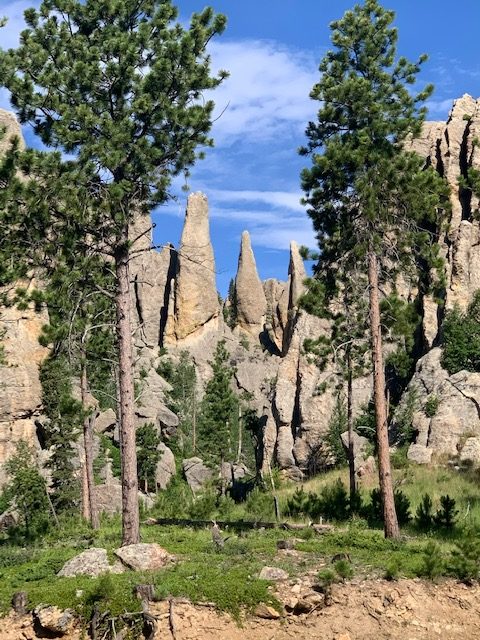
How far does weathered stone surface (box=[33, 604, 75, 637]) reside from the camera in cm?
1116

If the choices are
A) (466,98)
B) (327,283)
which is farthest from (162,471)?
(466,98)

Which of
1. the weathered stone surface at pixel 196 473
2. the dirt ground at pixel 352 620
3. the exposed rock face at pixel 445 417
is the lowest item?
the weathered stone surface at pixel 196 473

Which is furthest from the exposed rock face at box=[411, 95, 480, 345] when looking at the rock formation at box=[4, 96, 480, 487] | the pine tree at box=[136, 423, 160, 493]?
the pine tree at box=[136, 423, 160, 493]

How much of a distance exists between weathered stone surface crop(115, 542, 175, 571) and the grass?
1.28ft

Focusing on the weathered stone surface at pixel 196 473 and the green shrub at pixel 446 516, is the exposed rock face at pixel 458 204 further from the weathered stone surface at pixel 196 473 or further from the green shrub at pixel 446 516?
the green shrub at pixel 446 516

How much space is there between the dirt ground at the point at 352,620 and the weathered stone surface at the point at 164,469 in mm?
36927

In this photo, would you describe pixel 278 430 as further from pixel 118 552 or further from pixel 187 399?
pixel 118 552

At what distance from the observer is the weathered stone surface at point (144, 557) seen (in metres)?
13.1

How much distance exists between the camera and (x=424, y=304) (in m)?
49.0

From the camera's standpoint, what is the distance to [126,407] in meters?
15.8

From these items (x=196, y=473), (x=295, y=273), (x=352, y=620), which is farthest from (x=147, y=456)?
(x=295, y=273)

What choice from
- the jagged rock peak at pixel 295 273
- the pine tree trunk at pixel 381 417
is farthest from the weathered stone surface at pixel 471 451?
the jagged rock peak at pixel 295 273

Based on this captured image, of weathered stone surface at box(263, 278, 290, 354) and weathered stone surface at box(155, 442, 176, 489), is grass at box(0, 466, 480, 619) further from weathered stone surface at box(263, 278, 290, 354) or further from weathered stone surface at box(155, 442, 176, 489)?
weathered stone surface at box(263, 278, 290, 354)

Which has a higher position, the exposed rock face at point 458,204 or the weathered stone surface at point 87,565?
the exposed rock face at point 458,204
